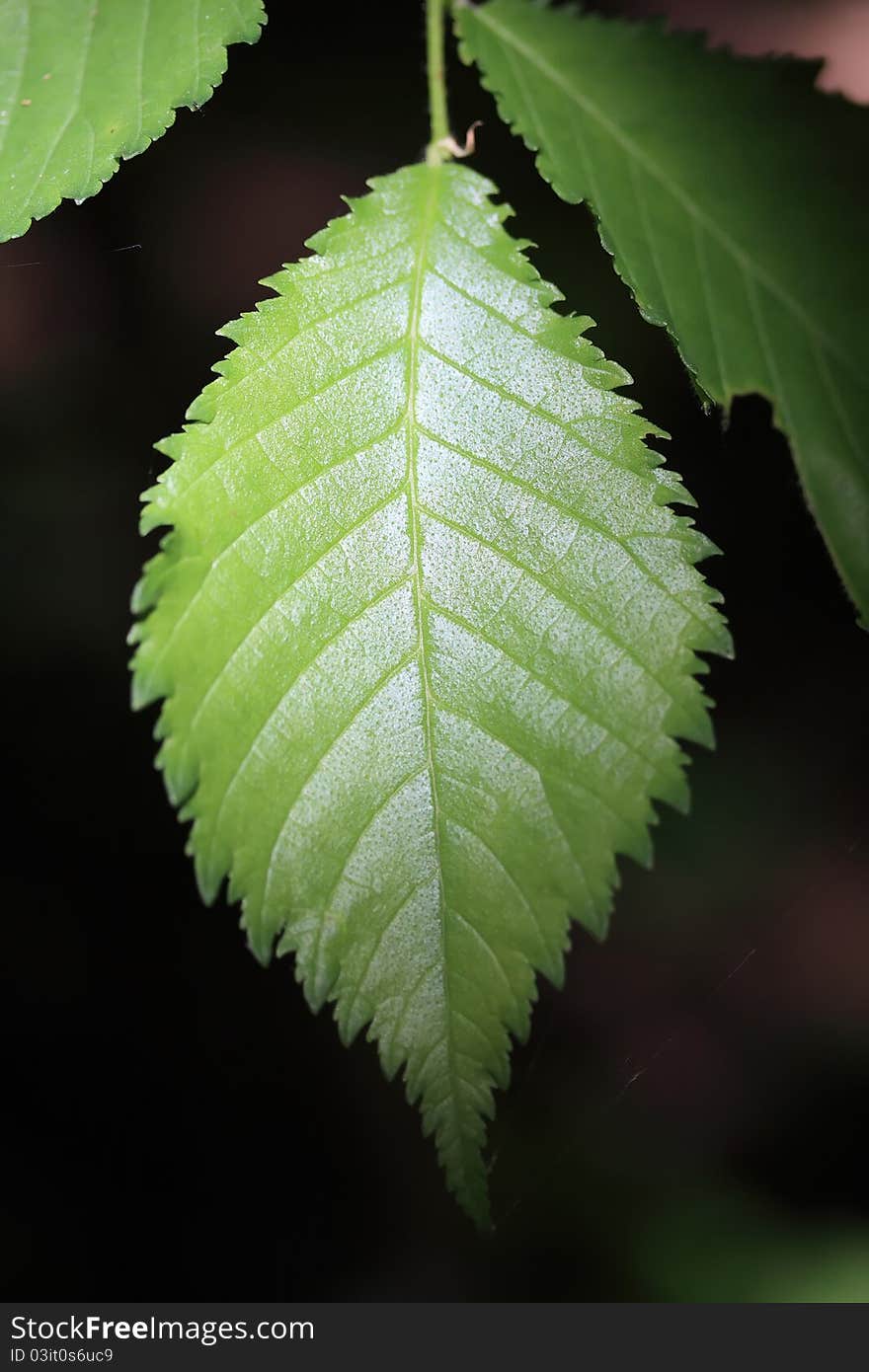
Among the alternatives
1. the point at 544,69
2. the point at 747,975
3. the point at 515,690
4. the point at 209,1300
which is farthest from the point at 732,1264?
the point at 544,69

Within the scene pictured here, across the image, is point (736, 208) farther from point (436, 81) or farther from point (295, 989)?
point (295, 989)

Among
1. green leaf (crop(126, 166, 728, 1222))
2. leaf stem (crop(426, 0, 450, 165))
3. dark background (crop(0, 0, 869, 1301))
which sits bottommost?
dark background (crop(0, 0, 869, 1301))

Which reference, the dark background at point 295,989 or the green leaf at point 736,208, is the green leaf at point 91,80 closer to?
the green leaf at point 736,208

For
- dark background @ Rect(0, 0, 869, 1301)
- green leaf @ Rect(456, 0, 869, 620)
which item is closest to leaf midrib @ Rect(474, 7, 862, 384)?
green leaf @ Rect(456, 0, 869, 620)

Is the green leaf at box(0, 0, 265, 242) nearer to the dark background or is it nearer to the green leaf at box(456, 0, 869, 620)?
the green leaf at box(456, 0, 869, 620)

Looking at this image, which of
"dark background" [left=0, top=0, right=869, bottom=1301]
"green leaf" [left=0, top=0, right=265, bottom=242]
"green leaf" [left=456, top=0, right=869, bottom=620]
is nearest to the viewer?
"green leaf" [left=456, top=0, right=869, bottom=620]

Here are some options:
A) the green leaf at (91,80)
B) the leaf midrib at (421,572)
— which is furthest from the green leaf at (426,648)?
the green leaf at (91,80)

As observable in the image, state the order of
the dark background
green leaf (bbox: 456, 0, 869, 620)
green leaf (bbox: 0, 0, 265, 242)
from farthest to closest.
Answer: the dark background → green leaf (bbox: 0, 0, 265, 242) → green leaf (bbox: 456, 0, 869, 620)
